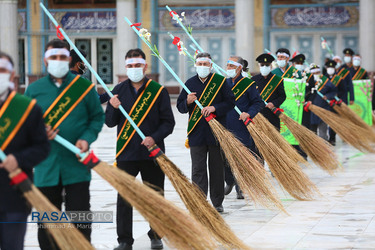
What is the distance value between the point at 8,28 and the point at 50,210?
85.6ft

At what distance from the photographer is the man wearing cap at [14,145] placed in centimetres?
504

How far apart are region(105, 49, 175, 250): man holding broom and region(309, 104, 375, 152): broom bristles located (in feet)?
24.4

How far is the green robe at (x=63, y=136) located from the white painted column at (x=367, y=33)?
22.9 meters

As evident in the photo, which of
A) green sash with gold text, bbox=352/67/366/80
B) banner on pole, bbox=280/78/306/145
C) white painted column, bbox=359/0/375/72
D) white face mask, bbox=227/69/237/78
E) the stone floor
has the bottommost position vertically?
the stone floor

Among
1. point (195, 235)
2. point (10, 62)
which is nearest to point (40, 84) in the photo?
point (10, 62)

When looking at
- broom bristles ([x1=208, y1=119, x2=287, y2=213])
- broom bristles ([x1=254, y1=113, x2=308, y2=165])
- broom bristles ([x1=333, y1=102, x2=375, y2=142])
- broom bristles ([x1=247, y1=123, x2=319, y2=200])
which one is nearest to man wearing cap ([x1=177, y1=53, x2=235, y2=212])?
broom bristles ([x1=208, y1=119, x2=287, y2=213])

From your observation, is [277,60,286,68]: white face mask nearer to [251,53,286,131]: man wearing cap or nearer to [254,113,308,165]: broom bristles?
[251,53,286,131]: man wearing cap

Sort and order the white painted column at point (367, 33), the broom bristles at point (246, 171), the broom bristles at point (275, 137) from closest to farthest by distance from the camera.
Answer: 1. the broom bristles at point (246, 171)
2. the broom bristles at point (275, 137)
3. the white painted column at point (367, 33)

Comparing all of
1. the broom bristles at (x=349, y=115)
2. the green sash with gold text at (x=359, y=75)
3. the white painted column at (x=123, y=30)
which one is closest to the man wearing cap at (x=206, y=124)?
the broom bristles at (x=349, y=115)

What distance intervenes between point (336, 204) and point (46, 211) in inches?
195

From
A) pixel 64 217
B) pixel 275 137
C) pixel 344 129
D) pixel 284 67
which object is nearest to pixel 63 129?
pixel 64 217

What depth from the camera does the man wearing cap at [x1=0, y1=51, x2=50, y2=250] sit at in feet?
16.5

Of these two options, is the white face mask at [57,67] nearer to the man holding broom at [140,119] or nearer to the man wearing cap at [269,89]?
the man holding broom at [140,119]

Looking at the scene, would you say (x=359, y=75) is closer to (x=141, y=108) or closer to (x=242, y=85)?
(x=242, y=85)
